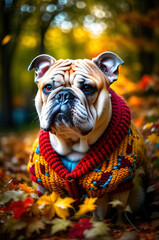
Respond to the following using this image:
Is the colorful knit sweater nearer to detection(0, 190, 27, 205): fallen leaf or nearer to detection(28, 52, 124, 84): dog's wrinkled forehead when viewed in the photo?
detection(28, 52, 124, 84): dog's wrinkled forehead

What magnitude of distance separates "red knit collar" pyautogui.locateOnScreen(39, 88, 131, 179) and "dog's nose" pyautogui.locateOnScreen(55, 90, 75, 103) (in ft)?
1.77

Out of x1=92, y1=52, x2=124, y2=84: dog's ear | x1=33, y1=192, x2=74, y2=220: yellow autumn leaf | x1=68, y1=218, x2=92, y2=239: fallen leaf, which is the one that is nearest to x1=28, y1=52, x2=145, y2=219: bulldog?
x1=92, y1=52, x2=124, y2=84: dog's ear

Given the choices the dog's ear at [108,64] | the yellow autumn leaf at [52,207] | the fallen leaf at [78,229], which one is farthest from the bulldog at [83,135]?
the fallen leaf at [78,229]

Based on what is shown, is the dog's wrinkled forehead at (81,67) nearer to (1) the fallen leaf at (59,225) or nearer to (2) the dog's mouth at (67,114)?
(2) the dog's mouth at (67,114)

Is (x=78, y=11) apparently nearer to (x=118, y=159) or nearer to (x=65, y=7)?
(x=65, y=7)

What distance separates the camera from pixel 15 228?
170cm

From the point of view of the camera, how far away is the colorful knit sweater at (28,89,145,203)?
2.35 m

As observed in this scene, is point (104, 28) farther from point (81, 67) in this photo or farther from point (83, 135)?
point (83, 135)

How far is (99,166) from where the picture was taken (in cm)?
239

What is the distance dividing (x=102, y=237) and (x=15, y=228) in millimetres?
578

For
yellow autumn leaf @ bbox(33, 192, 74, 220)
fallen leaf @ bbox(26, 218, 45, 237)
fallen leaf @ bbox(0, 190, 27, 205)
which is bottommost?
fallen leaf @ bbox(26, 218, 45, 237)

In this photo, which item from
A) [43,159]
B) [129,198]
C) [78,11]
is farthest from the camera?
[78,11]

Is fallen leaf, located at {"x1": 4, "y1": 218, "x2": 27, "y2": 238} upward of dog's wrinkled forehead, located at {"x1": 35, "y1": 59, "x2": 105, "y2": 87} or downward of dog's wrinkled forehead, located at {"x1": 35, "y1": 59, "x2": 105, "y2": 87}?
downward

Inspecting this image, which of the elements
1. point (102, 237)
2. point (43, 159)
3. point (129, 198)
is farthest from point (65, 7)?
point (102, 237)
